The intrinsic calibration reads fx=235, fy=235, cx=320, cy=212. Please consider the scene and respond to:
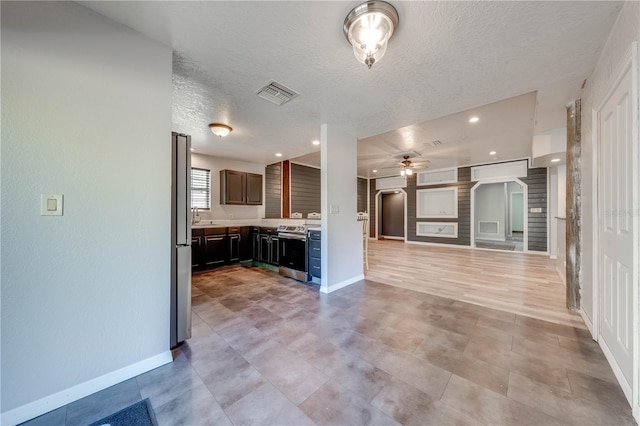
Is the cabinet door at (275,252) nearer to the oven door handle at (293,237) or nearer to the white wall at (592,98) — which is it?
the oven door handle at (293,237)

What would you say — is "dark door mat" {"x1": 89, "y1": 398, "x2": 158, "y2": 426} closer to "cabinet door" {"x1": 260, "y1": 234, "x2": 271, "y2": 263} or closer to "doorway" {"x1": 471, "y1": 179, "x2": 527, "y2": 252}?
"cabinet door" {"x1": 260, "y1": 234, "x2": 271, "y2": 263}

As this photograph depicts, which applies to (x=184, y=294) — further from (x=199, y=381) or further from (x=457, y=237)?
(x=457, y=237)

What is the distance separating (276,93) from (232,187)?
343cm

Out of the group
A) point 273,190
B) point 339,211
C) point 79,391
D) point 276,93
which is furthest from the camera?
point 273,190

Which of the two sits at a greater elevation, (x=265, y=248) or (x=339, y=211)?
(x=339, y=211)

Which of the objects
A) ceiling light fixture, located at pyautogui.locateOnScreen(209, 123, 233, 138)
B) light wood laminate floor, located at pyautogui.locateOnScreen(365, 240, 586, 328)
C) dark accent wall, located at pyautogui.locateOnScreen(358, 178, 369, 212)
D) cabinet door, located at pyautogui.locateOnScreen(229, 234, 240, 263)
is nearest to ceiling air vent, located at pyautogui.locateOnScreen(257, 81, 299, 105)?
ceiling light fixture, located at pyautogui.locateOnScreen(209, 123, 233, 138)

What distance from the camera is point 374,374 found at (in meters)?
1.70

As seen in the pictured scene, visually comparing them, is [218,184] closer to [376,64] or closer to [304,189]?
[304,189]

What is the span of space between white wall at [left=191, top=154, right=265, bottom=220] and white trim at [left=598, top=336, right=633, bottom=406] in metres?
6.11

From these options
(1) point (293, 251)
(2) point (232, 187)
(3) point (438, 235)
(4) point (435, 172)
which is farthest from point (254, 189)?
(3) point (438, 235)

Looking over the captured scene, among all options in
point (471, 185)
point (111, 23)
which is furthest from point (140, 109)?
point (471, 185)

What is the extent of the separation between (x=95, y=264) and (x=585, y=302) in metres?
4.42

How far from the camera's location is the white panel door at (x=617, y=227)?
1.47 meters

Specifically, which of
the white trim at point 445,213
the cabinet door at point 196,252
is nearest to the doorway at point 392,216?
the white trim at point 445,213
